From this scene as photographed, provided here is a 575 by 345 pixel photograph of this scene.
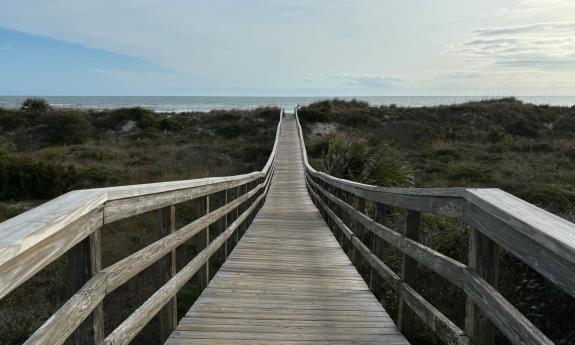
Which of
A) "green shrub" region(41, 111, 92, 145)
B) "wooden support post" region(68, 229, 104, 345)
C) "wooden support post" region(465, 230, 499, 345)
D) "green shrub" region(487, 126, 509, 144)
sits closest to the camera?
"wooden support post" region(68, 229, 104, 345)

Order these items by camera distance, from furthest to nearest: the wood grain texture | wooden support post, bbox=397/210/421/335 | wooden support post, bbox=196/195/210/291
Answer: wooden support post, bbox=196/195/210/291 < wooden support post, bbox=397/210/421/335 < the wood grain texture

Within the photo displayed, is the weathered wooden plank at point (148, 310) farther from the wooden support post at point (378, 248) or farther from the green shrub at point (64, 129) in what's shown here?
the green shrub at point (64, 129)

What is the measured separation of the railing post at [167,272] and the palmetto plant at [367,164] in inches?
356

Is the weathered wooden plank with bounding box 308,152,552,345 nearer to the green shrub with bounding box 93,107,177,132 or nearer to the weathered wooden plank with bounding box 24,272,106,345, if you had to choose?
the weathered wooden plank with bounding box 24,272,106,345

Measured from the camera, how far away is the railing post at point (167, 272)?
3527mm

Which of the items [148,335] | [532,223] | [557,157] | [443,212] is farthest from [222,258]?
[557,157]

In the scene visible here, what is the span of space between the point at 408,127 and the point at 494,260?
31192 mm

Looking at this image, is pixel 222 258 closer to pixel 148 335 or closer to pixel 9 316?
pixel 148 335

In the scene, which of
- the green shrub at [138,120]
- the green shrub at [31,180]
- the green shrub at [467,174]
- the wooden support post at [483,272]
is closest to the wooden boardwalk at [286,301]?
the wooden support post at [483,272]

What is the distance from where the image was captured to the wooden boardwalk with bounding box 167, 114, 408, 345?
3623 millimetres

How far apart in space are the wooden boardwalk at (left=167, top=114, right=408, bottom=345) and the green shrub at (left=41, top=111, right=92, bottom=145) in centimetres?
2765

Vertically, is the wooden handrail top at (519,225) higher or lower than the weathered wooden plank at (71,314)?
higher

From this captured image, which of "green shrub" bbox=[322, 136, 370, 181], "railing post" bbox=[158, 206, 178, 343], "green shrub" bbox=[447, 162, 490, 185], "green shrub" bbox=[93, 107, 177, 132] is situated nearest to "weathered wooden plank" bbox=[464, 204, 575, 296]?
"railing post" bbox=[158, 206, 178, 343]

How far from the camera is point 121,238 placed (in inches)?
386
